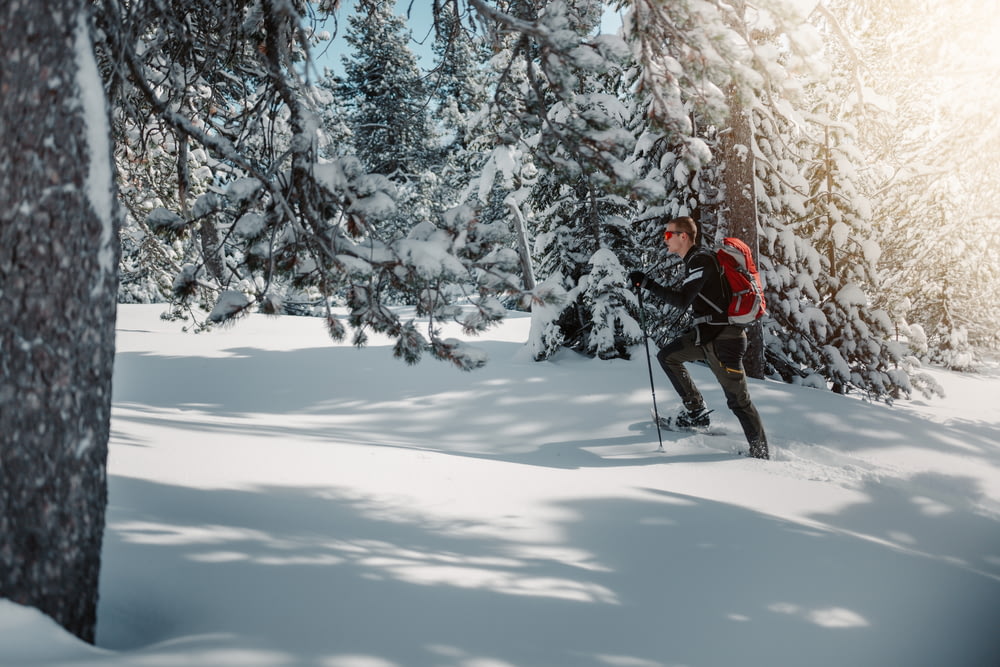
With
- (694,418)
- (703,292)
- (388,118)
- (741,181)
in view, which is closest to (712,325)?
(703,292)

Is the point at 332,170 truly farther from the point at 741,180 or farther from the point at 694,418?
the point at 741,180

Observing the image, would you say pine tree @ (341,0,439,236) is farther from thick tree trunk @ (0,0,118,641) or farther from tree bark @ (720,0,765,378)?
thick tree trunk @ (0,0,118,641)

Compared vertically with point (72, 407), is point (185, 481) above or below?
below

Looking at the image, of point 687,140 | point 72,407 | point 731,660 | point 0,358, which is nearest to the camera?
point 0,358

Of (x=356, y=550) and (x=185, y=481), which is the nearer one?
(x=356, y=550)

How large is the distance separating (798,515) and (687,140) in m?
2.80

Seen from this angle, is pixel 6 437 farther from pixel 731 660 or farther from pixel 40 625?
pixel 731 660

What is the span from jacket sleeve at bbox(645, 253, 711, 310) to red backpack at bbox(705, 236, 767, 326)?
0.18 metres

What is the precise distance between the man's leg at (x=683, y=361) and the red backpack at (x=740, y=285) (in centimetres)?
47

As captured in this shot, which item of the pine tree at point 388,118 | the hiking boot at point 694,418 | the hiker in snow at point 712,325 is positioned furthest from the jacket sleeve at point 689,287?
the pine tree at point 388,118

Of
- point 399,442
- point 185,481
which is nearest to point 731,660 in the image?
point 185,481

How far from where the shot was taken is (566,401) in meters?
7.91

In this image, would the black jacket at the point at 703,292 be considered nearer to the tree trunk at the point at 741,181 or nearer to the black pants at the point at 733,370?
the black pants at the point at 733,370

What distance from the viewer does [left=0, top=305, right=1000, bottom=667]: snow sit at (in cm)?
233
